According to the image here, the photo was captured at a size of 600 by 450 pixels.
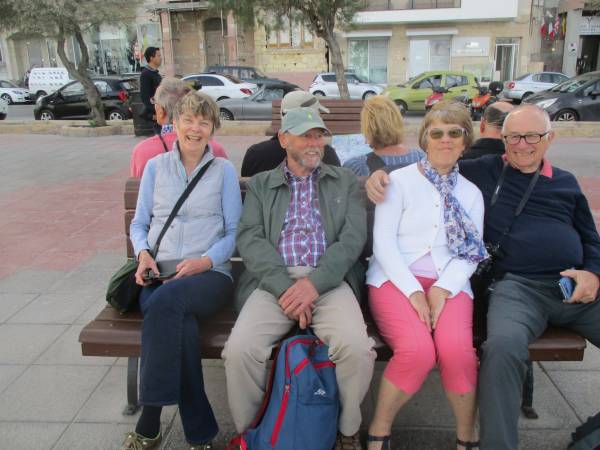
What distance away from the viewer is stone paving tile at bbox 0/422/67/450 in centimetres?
257

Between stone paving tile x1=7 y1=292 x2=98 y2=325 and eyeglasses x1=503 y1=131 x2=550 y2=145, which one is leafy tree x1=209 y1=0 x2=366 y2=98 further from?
eyeglasses x1=503 y1=131 x2=550 y2=145

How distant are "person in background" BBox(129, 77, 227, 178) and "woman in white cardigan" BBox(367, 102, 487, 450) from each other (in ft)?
4.11

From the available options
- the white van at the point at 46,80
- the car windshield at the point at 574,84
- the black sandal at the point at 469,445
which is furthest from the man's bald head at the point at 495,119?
the white van at the point at 46,80

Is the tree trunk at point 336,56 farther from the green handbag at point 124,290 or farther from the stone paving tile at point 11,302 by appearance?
the green handbag at point 124,290

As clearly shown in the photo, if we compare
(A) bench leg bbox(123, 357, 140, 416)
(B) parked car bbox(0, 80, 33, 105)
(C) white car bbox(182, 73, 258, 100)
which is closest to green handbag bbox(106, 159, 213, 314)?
(A) bench leg bbox(123, 357, 140, 416)

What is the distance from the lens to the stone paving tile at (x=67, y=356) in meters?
3.25

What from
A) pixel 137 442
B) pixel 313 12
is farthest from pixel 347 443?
pixel 313 12

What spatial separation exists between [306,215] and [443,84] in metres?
17.7

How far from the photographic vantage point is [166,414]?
2.78m

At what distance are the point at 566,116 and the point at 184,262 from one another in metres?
14.0

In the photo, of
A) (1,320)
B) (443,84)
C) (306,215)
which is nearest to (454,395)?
(306,215)

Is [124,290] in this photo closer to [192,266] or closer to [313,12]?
[192,266]

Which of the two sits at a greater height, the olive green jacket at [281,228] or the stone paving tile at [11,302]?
the olive green jacket at [281,228]

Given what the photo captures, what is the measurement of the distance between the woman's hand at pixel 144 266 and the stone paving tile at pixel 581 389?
222 cm
